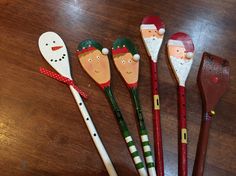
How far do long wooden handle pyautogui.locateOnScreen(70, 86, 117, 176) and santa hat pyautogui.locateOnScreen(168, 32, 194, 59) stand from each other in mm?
265

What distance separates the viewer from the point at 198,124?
0.62 metres

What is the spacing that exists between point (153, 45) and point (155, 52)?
Answer: 0.02 metres

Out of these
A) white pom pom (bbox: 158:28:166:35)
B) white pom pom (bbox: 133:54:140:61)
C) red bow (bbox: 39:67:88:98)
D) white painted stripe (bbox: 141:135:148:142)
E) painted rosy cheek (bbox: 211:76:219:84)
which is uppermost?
white pom pom (bbox: 158:28:166:35)

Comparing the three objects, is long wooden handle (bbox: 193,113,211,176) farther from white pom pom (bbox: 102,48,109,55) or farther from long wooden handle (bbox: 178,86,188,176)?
white pom pom (bbox: 102,48,109,55)

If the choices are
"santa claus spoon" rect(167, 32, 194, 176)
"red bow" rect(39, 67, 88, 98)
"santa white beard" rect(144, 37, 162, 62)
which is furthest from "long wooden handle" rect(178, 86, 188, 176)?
"red bow" rect(39, 67, 88, 98)

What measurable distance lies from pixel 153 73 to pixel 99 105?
5.8 inches

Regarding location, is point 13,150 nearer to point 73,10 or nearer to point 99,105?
point 99,105

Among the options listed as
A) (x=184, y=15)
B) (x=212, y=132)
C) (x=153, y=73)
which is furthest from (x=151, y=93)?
(x=184, y=15)

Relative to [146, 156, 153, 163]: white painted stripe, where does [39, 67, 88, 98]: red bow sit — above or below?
→ above

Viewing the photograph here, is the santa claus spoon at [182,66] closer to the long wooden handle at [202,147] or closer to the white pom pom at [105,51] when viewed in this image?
the long wooden handle at [202,147]

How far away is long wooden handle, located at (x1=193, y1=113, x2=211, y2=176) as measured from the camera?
569mm

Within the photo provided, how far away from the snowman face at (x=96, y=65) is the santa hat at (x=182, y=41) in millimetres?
173

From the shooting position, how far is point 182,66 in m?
0.66

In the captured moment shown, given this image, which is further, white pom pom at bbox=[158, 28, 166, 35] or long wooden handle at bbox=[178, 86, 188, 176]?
white pom pom at bbox=[158, 28, 166, 35]
